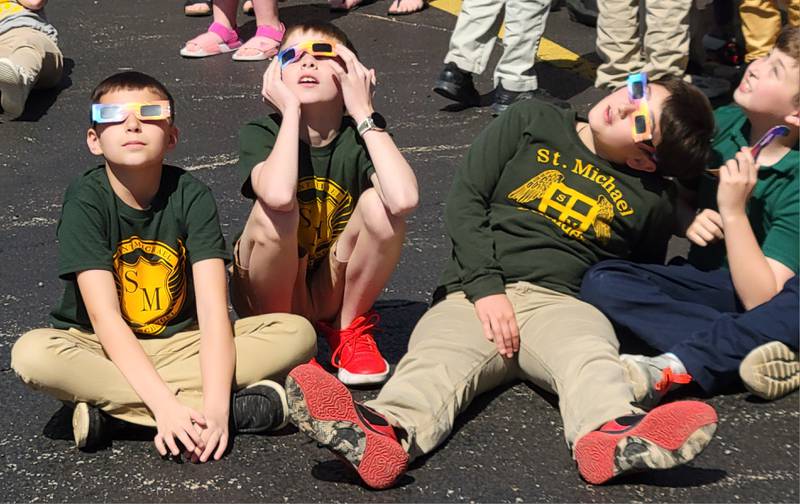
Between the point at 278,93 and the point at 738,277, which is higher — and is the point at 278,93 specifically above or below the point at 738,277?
above

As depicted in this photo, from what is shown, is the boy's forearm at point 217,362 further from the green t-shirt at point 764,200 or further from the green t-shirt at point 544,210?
the green t-shirt at point 764,200

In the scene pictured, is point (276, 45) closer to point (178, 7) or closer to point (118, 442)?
point (178, 7)

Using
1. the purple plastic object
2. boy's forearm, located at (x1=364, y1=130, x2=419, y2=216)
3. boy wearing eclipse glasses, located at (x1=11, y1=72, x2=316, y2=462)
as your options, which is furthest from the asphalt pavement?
the purple plastic object

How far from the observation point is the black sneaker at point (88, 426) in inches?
121

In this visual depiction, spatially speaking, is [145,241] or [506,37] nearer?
[145,241]

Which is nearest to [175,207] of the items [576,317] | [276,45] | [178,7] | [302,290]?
[302,290]

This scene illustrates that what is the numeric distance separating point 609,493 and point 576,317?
2.28 ft

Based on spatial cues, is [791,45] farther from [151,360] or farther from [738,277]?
[151,360]

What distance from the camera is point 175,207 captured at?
131 inches

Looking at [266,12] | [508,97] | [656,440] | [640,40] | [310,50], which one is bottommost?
[508,97]

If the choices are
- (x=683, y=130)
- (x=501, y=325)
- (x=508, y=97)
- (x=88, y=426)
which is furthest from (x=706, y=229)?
(x=508, y=97)

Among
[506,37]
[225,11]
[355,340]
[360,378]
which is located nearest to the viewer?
[360,378]

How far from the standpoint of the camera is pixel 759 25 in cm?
610

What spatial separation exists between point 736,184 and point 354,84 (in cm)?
119
